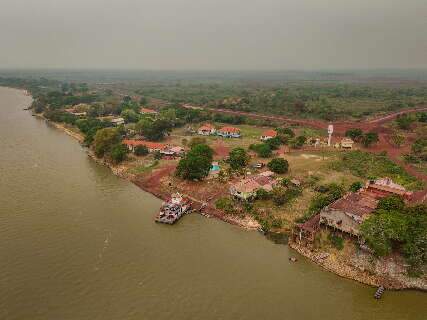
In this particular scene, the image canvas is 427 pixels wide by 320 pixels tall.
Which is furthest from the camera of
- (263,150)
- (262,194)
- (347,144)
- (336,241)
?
(347,144)

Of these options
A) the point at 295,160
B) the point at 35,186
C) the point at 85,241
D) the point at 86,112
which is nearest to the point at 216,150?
the point at 295,160

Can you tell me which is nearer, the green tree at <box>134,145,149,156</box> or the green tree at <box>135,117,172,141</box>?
the green tree at <box>134,145,149,156</box>

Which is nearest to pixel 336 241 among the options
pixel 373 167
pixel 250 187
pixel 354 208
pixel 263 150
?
pixel 354 208

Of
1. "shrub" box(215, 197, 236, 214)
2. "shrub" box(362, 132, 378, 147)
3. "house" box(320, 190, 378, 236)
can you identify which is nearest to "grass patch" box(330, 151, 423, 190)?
"shrub" box(362, 132, 378, 147)

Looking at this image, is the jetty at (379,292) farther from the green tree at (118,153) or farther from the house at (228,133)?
the house at (228,133)

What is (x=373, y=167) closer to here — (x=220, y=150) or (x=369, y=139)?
(x=369, y=139)

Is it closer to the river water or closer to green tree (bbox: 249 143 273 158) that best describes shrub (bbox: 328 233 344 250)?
the river water

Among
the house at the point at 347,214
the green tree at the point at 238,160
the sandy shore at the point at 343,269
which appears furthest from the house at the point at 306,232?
the green tree at the point at 238,160
